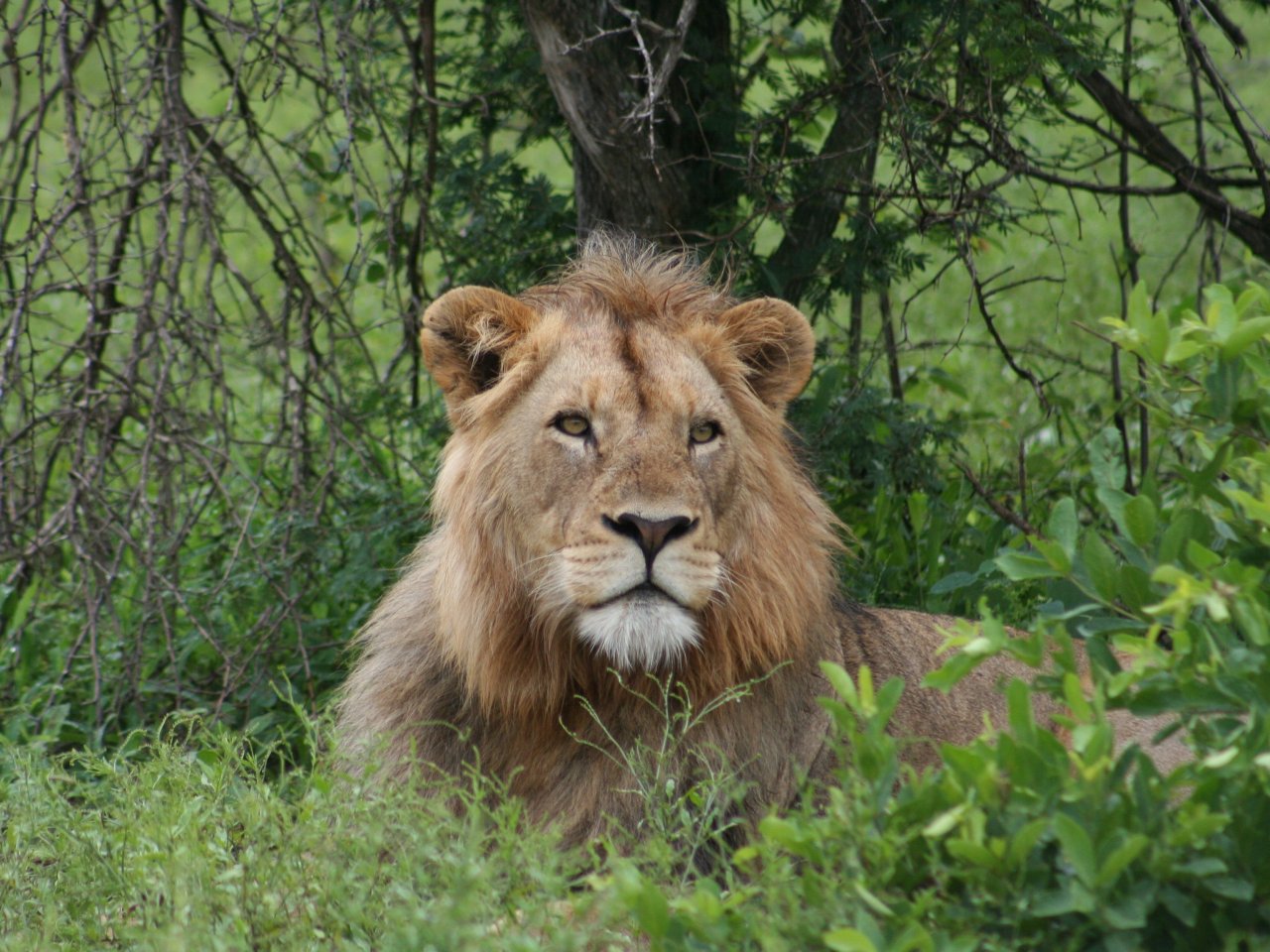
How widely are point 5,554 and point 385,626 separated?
55.1 inches

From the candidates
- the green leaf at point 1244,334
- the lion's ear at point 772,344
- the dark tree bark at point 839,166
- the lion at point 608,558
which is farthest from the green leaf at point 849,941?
the dark tree bark at point 839,166

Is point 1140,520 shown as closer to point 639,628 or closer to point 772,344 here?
point 639,628

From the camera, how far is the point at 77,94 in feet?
14.7

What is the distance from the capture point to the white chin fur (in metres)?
3.21

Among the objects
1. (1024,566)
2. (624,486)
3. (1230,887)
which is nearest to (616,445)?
(624,486)

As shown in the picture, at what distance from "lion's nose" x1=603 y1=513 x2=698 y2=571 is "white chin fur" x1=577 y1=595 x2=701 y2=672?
9 cm

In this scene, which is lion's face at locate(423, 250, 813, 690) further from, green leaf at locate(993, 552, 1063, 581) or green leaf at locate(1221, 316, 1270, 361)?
green leaf at locate(1221, 316, 1270, 361)

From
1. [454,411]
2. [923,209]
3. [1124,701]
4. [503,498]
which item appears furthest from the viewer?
[923,209]

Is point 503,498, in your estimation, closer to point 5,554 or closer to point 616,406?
point 616,406

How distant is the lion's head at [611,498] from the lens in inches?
128

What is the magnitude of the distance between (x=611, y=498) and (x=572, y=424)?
282 mm

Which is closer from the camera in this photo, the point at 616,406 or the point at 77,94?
the point at 616,406

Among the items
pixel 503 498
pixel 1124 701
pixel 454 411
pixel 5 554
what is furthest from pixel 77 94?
pixel 1124 701

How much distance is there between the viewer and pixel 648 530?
3.19m
